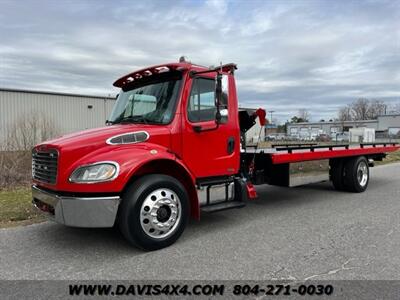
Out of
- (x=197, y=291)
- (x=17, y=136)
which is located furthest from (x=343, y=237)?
(x=17, y=136)

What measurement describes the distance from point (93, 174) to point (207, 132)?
1.88 m

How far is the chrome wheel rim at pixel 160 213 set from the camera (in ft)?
15.4

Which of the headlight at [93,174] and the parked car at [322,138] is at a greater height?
the headlight at [93,174]

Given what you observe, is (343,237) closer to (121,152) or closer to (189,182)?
(189,182)

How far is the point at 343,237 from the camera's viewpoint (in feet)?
17.5

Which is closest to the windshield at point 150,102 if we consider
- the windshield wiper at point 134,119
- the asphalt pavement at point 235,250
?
the windshield wiper at point 134,119

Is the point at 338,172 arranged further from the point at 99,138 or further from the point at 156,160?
the point at 99,138

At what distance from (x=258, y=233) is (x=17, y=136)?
11625 mm

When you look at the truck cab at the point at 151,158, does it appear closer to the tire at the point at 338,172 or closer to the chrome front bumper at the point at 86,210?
the chrome front bumper at the point at 86,210

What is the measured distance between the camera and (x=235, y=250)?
15.7 ft

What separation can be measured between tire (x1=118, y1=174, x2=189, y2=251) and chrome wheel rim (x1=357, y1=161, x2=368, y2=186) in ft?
19.2

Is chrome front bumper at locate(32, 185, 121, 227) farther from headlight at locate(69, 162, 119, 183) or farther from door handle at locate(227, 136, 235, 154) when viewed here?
door handle at locate(227, 136, 235, 154)

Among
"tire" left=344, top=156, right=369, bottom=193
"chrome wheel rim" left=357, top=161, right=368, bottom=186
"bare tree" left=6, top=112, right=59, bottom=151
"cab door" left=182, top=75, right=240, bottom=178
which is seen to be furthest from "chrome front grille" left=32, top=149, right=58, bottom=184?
"bare tree" left=6, top=112, right=59, bottom=151

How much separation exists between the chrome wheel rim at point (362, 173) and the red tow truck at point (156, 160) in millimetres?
3419
